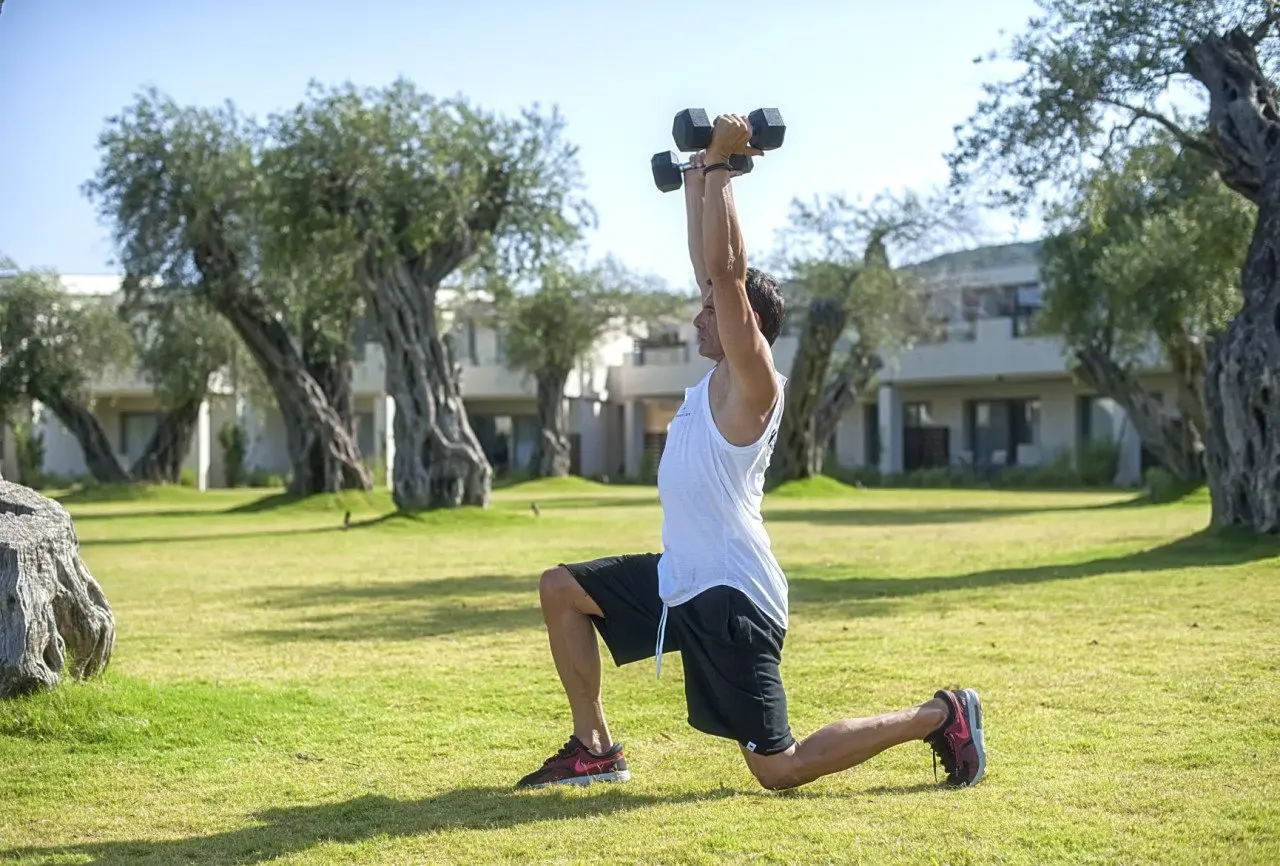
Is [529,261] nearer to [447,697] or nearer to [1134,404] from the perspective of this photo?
[1134,404]

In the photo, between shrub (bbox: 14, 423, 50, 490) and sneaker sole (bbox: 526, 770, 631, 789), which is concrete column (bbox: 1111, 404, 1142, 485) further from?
sneaker sole (bbox: 526, 770, 631, 789)

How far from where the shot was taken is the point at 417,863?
14.5ft

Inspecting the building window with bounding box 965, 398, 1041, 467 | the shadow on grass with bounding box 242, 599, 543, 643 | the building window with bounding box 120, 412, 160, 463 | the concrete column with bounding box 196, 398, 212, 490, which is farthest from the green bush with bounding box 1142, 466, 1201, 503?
the building window with bounding box 120, 412, 160, 463

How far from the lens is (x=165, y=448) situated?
45.4m

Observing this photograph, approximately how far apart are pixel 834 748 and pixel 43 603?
3.64 meters

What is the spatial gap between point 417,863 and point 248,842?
65cm

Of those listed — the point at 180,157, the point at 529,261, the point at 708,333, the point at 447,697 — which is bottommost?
the point at 447,697

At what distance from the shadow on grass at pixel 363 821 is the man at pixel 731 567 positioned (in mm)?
453

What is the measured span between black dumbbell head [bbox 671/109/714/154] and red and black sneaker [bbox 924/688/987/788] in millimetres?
2108

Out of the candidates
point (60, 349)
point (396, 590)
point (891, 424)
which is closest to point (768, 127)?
point (396, 590)

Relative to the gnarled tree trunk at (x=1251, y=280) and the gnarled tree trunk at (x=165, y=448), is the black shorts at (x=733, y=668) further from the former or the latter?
the gnarled tree trunk at (x=165, y=448)

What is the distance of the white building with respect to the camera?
47.3 meters

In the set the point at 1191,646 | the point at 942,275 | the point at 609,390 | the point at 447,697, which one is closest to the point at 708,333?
the point at 447,697

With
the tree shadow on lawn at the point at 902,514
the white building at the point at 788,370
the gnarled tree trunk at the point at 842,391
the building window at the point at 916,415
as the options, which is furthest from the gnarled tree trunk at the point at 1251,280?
the building window at the point at 916,415
